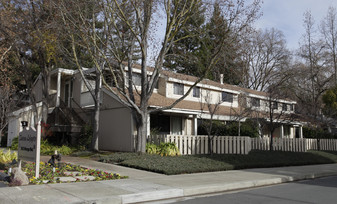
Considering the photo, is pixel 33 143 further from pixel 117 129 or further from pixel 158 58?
pixel 117 129

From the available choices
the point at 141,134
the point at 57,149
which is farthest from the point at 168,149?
the point at 57,149

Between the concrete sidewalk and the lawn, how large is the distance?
67 centimetres

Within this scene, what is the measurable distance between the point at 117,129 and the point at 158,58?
19.7ft

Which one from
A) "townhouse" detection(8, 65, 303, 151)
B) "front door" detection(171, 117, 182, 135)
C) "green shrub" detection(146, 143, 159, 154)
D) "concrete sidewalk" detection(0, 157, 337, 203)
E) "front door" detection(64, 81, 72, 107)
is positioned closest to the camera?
"concrete sidewalk" detection(0, 157, 337, 203)

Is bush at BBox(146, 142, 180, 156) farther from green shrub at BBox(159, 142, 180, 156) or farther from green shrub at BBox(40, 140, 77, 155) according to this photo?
green shrub at BBox(40, 140, 77, 155)

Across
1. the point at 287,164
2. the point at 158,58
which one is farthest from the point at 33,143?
the point at 287,164

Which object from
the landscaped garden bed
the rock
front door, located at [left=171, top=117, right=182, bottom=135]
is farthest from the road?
front door, located at [left=171, top=117, right=182, bottom=135]

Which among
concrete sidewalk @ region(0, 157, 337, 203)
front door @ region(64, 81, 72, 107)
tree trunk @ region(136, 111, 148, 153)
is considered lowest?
concrete sidewalk @ region(0, 157, 337, 203)

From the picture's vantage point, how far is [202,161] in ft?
44.2

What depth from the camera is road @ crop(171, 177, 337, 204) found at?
24.4 ft

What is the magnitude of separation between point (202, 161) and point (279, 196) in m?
5.56

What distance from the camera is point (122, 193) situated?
750 cm

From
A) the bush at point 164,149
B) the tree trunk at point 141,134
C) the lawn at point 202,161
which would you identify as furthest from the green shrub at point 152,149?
the lawn at point 202,161

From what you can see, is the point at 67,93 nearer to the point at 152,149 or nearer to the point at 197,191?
the point at 152,149
